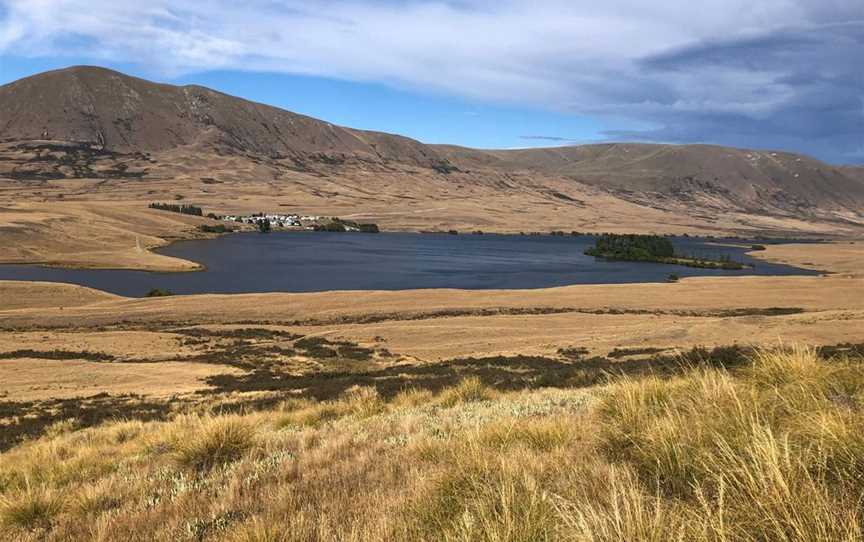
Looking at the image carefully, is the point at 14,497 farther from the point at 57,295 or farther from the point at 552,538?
the point at 57,295

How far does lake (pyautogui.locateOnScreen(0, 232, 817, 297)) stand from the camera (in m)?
80.0

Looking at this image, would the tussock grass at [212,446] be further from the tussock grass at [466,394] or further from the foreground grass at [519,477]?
the tussock grass at [466,394]

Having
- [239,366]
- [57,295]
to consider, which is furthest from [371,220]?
[239,366]

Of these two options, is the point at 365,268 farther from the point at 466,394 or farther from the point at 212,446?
the point at 212,446

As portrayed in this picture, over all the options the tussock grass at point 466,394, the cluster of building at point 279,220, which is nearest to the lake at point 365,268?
the cluster of building at point 279,220

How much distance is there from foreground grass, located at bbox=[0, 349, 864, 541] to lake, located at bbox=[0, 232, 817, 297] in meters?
70.9

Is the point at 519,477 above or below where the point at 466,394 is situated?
above

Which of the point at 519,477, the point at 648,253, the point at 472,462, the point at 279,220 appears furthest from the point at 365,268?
the point at 519,477

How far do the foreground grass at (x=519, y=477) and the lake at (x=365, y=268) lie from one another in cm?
7092

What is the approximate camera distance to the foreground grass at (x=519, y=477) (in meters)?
3.17

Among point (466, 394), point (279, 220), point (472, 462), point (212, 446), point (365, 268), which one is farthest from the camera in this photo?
point (279, 220)

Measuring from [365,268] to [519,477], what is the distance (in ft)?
314

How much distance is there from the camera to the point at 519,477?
14.4 feet

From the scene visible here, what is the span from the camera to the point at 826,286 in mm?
75188
